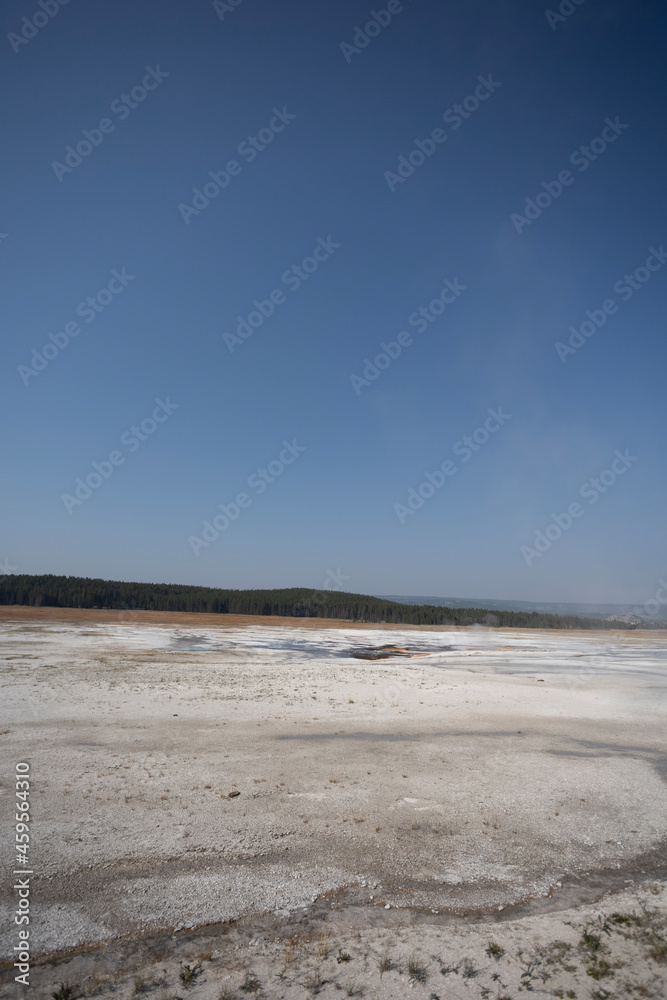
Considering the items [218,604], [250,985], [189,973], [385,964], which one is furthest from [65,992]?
[218,604]

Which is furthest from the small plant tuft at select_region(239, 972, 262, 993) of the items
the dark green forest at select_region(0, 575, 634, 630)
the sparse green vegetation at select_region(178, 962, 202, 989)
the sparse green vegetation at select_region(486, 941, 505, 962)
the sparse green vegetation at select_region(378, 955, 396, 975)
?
the dark green forest at select_region(0, 575, 634, 630)

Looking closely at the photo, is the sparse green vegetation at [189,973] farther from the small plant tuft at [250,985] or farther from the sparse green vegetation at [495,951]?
the sparse green vegetation at [495,951]

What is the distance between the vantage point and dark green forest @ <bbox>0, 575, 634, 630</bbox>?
89750 millimetres

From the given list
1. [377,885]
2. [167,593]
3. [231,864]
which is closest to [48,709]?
[231,864]

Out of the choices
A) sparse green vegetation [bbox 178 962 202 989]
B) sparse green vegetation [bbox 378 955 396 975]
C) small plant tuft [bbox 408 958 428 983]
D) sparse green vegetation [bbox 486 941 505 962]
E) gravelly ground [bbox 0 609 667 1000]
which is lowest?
gravelly ground [bbox 0 609 667 1000]

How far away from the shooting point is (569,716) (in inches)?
587

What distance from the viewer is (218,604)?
3834 inches

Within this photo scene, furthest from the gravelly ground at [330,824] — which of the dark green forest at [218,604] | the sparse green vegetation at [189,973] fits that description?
the dark green forest at [218,604]

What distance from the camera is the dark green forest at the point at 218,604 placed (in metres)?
89.8

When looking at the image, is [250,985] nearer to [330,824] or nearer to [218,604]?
[330,824]

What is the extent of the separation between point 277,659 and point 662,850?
2351 cm

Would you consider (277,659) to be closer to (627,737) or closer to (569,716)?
(569,716)

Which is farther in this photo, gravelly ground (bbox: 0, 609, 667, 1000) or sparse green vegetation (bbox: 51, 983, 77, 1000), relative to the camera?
gravelly ground (bbox: 0, 609, 667, 1000)

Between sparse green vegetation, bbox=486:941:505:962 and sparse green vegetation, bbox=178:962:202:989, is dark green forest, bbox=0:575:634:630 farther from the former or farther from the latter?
sparse green vegetation, bbox=178:962:202:989
